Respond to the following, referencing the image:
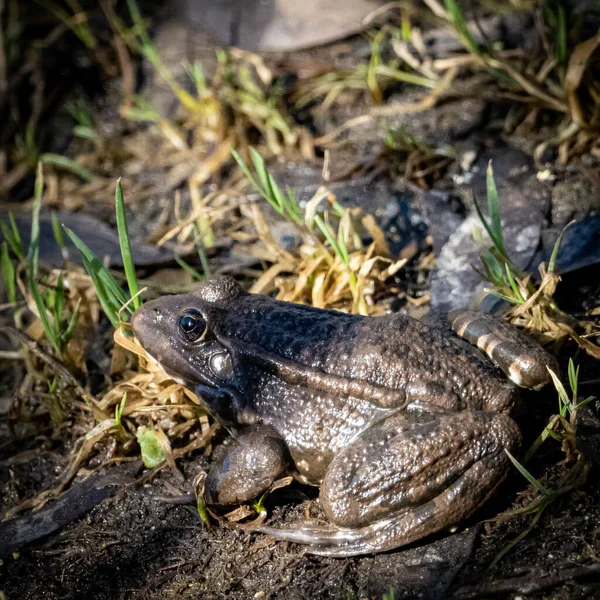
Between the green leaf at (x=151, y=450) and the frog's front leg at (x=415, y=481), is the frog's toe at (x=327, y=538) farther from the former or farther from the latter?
the green leaf at (x=151, y=450)

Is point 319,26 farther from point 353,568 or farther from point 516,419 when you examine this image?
point 353,568

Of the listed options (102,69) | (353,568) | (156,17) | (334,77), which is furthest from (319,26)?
(353,568)

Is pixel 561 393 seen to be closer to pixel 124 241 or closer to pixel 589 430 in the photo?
pixel 589 430

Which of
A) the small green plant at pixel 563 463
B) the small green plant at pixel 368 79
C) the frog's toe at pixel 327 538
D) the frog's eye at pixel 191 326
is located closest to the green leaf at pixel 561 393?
the small green plant at pixel 563 463

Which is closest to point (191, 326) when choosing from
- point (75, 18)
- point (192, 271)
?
point (192, 271)

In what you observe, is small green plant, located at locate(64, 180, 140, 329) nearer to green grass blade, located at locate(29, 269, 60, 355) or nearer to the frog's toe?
green grass blade, located at locate(29, 269, 60, 355)

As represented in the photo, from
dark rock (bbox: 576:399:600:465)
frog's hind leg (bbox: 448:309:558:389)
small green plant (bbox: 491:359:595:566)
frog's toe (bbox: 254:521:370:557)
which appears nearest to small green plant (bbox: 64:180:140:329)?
frog's toe (bbox: 254:521:370:557)
